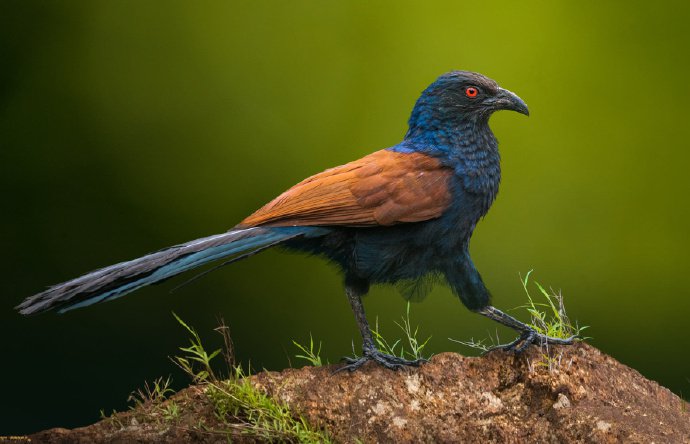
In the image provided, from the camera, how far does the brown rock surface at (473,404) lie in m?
3.99

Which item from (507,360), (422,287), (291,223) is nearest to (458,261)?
(422,287)

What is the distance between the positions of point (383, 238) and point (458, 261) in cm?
38

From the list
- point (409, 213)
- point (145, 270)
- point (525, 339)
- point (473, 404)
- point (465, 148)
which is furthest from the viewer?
point (465, 148)

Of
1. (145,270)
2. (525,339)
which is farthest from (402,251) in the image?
(145,270)

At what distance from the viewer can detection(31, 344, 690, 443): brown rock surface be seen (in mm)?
3990

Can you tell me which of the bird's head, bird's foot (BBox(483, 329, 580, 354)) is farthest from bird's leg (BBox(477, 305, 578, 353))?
the bird's head

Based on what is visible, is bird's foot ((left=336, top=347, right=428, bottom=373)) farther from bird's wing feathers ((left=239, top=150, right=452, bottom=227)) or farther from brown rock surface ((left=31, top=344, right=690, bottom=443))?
bird's wing feathers ((left=239, top=150, right=452, bottom=227))

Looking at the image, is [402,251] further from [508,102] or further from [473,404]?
[508,102]

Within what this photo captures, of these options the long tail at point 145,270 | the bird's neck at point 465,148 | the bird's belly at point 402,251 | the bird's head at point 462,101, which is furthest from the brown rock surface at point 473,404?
the bird's head at point 462,101

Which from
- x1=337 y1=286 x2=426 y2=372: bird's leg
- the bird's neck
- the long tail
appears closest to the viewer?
the long tail

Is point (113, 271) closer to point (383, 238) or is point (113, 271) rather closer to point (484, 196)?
point (383, 238)

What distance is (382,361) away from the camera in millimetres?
4309

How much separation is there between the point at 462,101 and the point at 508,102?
22cm

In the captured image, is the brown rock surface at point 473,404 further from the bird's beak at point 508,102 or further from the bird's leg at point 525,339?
the bird's beak at point 508,102
